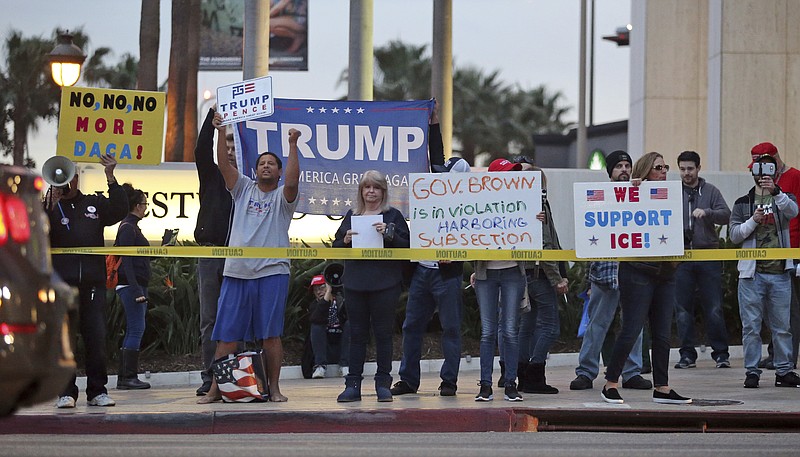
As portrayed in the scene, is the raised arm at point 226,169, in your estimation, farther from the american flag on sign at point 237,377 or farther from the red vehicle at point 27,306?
the red vehicle at point 27,306

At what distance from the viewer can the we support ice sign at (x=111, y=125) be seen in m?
12.3

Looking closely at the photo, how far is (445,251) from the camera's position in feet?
38.0

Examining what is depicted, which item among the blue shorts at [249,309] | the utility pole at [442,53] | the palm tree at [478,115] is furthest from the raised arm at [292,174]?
the palm tree at [478,115]

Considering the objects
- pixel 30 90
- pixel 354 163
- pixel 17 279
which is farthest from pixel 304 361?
pixel 30 90

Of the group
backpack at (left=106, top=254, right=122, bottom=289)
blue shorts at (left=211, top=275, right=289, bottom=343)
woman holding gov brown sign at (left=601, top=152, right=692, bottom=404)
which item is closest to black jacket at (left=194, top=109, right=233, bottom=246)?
blue shorts at (left=211, top=275, right=289, bottom=343)

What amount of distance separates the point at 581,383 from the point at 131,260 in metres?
4.25

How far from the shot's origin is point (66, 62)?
62.5ft

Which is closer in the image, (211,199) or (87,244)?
(87,244)

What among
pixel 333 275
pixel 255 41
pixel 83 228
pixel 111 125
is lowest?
pixel 333 275

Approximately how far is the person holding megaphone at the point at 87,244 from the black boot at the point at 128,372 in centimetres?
181

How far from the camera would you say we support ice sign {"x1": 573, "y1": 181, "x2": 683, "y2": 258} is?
11.2 metres

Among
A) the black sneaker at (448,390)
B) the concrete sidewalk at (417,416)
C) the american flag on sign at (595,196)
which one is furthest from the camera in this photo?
the black sneaker at (448,390)

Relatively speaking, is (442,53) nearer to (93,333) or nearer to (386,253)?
(386,253)

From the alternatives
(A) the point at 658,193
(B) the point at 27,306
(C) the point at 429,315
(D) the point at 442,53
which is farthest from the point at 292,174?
(D) the point at 442,53
